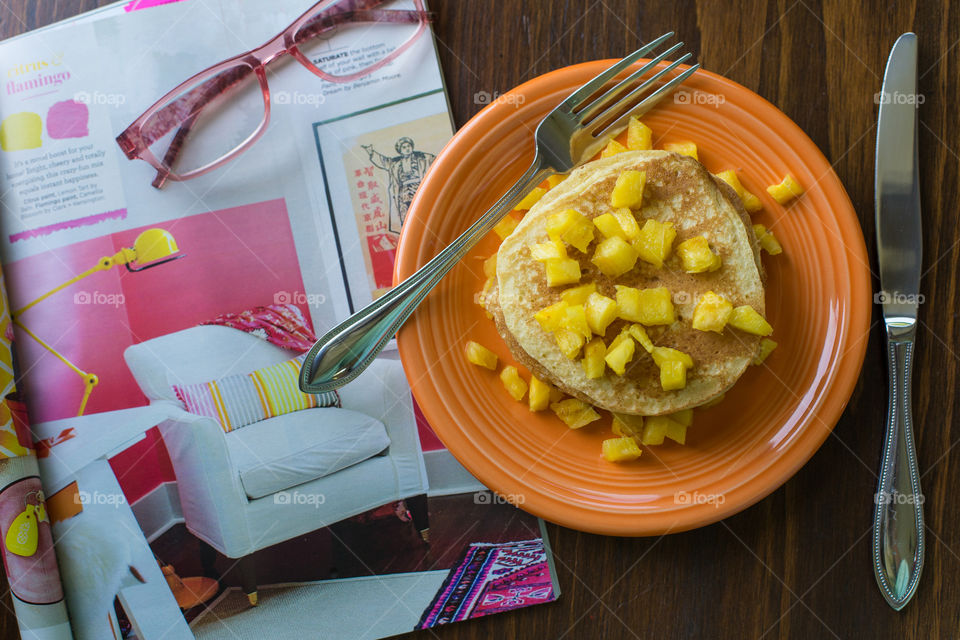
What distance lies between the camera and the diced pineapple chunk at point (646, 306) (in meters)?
1.20

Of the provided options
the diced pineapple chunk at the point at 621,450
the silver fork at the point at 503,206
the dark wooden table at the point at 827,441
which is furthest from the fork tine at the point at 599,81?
the diced pineapple chunk at the point at 621,450

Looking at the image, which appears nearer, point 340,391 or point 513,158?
point 513,158

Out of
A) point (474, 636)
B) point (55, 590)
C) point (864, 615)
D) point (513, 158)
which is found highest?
point (513, 158)

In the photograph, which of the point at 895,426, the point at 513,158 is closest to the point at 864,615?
the point at 895,426

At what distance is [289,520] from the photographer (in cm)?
153

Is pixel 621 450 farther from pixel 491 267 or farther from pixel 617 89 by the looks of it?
pixel 617 89

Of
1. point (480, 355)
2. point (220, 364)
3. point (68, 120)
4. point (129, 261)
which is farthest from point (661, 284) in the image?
point (68, 120)

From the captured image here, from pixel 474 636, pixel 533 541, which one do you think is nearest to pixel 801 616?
pixel 533 541

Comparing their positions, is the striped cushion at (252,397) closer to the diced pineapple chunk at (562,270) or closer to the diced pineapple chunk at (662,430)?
the diced pineapple chunk at (562,270)

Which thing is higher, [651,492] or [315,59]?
[315,59]

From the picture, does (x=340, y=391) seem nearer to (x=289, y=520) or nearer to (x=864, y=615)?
(x=289, y=520)

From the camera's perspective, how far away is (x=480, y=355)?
54.9 inches

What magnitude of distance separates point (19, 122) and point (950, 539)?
2.70m

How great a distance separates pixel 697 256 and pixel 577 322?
0.96 ft
